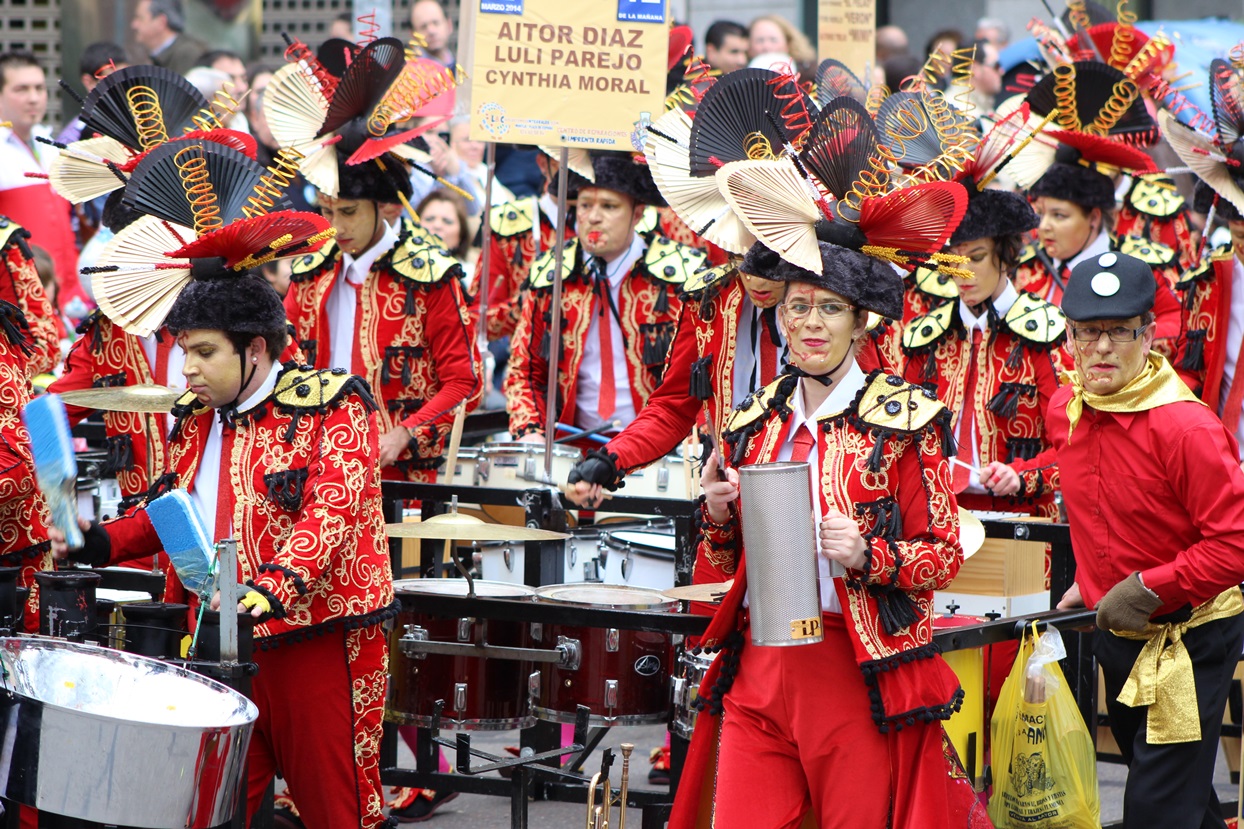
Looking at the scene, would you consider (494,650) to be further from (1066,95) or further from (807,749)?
(1066,95)

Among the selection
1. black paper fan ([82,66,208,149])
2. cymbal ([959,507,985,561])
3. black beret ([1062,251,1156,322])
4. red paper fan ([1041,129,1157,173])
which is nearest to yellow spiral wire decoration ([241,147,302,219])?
black paper fan ([82,66,208,149])

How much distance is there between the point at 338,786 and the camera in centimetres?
479

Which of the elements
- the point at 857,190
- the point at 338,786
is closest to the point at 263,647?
the point at 338,786

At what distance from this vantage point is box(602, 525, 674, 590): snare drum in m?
6.46

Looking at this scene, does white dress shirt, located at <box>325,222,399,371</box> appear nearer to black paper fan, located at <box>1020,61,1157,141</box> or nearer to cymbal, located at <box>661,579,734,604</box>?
cymbal, located at <box>661,579,734,604</box>

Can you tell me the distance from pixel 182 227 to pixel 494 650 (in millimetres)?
1587

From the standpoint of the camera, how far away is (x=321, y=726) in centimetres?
476

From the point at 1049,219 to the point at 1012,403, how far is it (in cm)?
147

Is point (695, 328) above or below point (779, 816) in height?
above

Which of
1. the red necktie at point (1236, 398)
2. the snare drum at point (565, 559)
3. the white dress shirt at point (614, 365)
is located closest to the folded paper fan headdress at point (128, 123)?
the snare drum at point (565, 559)

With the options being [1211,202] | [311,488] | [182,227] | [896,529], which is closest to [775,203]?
[896,529]

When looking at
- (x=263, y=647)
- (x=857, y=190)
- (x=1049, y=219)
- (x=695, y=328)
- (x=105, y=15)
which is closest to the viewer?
(x=857, y=190)

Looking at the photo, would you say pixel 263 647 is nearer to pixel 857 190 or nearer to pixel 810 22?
pixel 857 190

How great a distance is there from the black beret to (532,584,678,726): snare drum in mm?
1556
